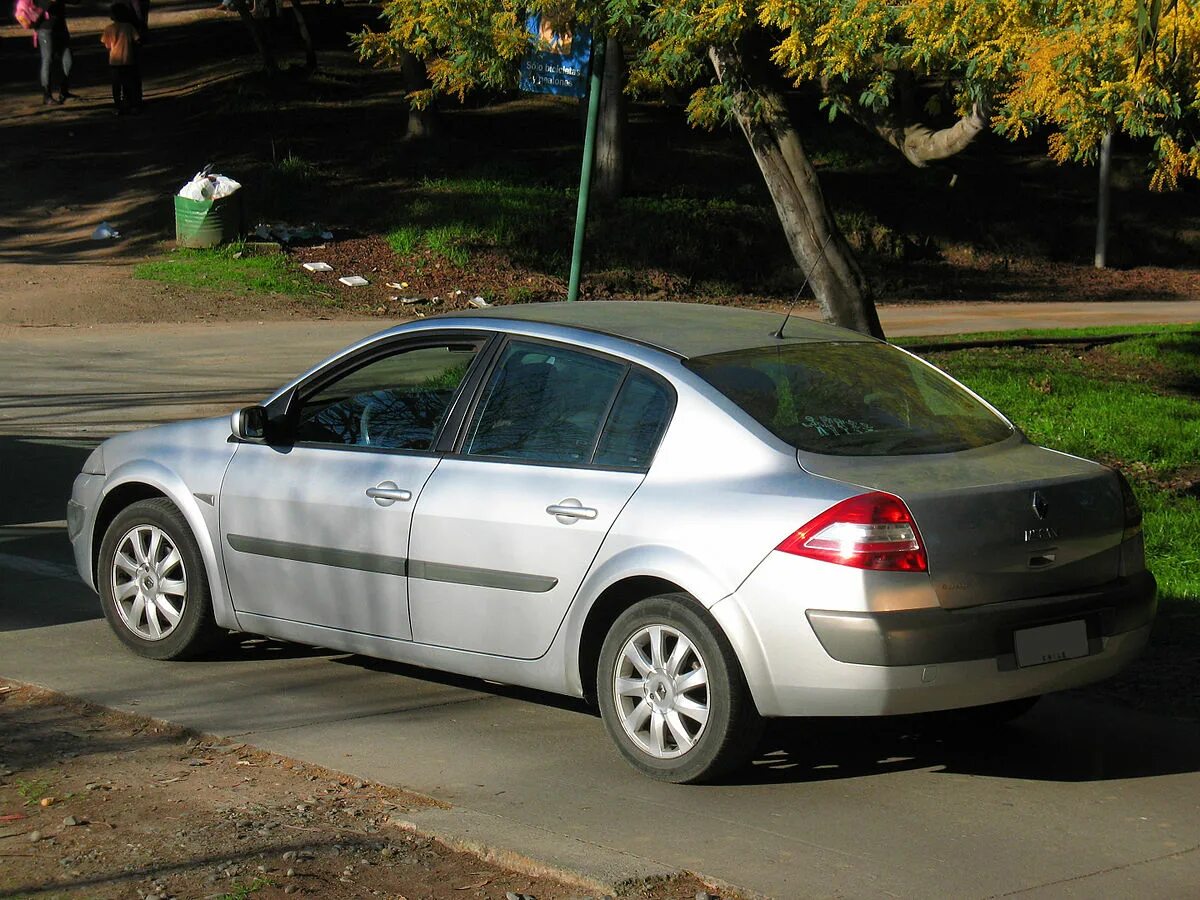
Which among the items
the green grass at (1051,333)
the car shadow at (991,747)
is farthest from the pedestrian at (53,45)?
the car shadow at (991,747)

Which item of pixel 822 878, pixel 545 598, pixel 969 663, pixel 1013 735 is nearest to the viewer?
pixel 822 878

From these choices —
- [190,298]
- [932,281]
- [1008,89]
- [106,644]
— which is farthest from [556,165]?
[106,644]

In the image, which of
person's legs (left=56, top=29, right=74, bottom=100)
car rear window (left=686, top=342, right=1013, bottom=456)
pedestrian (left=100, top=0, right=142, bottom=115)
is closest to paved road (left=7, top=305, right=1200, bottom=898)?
car rear window (left=686, top=342, right=1013, bottom=456)

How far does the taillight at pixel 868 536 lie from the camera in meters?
4.87

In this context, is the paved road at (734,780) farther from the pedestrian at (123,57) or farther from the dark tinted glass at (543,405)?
the pedestrian at (123,57)

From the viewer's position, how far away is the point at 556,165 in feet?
94.4

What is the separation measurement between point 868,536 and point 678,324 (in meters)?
1.49

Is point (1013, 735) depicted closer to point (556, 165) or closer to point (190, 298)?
point (190, 298)

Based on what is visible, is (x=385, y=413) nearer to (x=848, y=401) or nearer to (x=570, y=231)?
(x=848, y=401)

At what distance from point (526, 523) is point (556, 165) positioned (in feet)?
78.3

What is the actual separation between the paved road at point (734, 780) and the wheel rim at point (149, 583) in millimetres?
176

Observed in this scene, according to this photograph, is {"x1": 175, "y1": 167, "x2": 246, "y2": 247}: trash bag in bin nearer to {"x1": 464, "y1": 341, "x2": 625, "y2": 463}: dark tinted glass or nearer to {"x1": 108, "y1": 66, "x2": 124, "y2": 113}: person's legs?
{"x1": 108, "y1": 66, "x2": 124, "y2": 113}: person's legs

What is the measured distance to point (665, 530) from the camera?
5.20 metres

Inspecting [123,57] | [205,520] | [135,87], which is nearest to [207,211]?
[123,57]
